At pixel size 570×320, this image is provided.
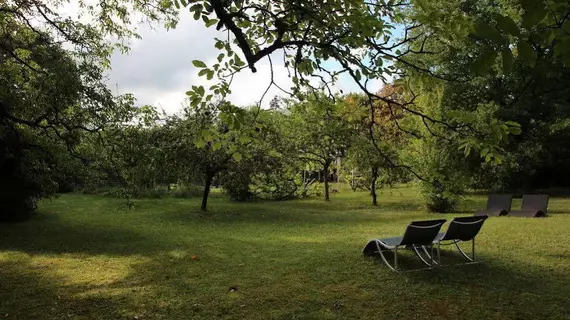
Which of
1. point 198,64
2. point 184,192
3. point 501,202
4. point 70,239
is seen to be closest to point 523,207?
point 501,202

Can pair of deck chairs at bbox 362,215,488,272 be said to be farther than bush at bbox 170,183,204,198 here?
No

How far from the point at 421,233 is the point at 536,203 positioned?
862 centimetres

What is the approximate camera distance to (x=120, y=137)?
8367mm

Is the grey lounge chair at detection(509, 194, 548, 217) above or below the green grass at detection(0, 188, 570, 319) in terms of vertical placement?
above

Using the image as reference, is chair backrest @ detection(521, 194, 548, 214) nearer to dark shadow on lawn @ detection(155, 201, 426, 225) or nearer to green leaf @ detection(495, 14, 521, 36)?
dark shadow on lawn @ detection(155, 201, 426, 225)

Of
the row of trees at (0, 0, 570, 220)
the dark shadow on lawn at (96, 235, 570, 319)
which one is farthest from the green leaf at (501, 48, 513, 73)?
the dark shadow on lawn at (96, 235, 570, 319)

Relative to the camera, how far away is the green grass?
5.12 metres

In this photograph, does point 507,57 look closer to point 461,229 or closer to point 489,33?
point 489,33

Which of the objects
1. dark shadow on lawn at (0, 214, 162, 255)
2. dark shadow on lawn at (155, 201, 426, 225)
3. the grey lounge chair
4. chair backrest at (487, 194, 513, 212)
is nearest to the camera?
dark shadow on lawn at (0, 214, 162, 255)

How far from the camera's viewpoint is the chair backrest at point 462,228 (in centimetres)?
661

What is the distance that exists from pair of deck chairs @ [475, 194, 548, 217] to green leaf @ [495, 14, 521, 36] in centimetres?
1264

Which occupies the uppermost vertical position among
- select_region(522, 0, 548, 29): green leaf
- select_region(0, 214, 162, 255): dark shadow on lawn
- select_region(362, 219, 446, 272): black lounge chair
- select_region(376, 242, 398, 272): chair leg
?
select_region(522, 0, 548, 29): green leaf

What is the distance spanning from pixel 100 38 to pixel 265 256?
497 cm

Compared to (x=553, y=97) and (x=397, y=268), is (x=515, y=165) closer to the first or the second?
(x=553, y=97)
